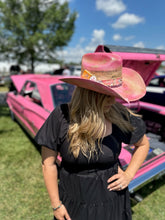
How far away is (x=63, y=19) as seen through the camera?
15.1m

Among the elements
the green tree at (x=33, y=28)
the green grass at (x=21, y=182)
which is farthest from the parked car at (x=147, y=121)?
the green tree at (x=33, y=28)

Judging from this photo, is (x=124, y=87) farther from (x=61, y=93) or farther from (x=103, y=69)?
(x=61, y=93)

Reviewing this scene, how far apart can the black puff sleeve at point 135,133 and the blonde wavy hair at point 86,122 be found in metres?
0.22

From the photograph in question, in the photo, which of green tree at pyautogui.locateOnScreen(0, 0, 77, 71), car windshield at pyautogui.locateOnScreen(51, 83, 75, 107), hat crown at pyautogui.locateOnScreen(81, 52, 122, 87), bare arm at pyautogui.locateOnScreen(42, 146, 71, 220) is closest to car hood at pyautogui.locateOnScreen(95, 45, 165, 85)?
hat crown at pyautogui.locateOnScreen(81, 52, 122, 87)

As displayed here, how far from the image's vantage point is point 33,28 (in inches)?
570

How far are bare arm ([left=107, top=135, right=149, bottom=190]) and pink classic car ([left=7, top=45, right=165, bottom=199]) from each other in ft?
2.42

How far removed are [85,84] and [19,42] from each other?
1558 centimetres

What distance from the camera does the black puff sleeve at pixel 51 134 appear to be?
1.07 m

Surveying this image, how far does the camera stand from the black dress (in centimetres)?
108

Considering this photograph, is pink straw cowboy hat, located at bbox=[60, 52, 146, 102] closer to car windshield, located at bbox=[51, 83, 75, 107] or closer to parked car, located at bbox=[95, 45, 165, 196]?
parked car, located at bbox=[95, 45, 165, 196]

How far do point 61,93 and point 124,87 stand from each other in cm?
248

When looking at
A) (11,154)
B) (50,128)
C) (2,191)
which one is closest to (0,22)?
(11,154)

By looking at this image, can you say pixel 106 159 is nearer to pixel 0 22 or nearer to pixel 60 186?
pixel 60 186

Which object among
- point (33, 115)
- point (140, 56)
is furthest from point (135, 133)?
point (33, 115)
